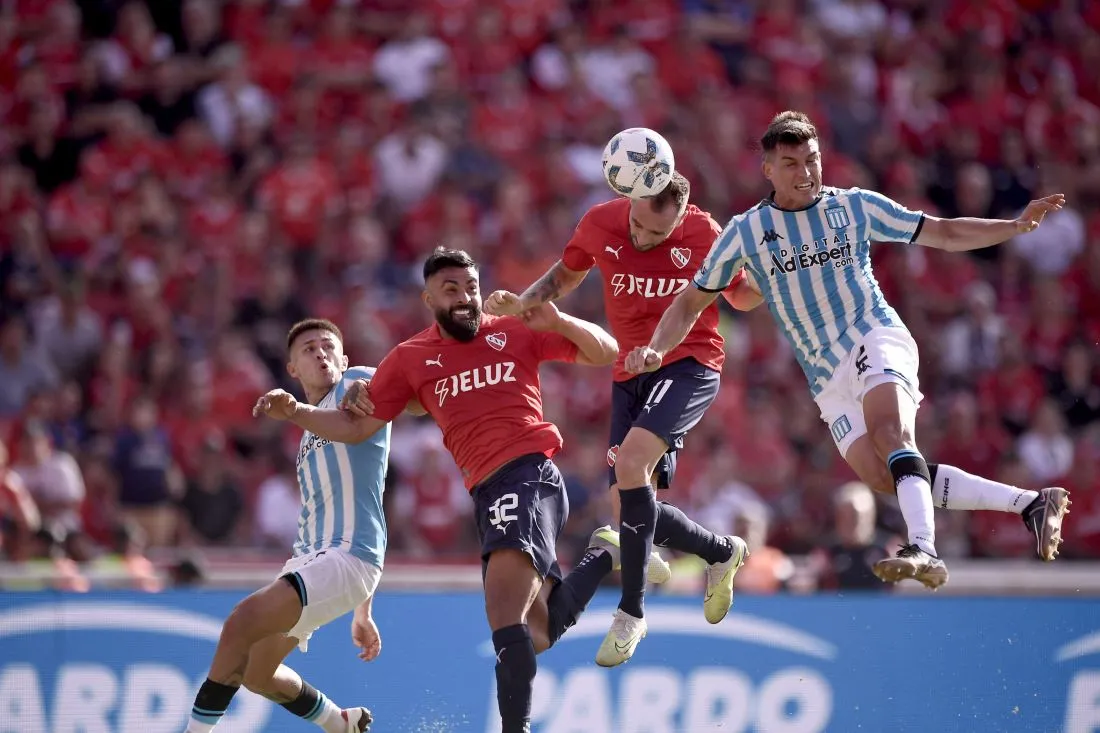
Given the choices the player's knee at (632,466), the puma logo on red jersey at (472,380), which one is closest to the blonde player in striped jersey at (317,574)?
the puma logo on red jersey at (472,380)

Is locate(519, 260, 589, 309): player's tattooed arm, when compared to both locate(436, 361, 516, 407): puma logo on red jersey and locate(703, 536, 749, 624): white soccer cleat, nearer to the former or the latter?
locate(436, 361, 516, 407): puma logo on red jersey

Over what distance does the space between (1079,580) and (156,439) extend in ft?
23.6

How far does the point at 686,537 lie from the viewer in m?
8.09

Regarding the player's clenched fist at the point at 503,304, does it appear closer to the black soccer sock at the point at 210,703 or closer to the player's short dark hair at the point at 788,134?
the player's short dark hair at the point at 788,134

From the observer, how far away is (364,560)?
7.73m

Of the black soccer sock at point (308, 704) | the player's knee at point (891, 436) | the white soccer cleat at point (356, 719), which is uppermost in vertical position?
the player's knee at point (891, 436)

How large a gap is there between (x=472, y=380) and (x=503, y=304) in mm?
442

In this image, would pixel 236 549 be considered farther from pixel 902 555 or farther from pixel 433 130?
pixel 902 555

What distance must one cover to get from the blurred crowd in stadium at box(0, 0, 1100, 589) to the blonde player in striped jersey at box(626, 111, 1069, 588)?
3.60m

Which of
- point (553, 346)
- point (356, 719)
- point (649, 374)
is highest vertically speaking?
point (553, 346)

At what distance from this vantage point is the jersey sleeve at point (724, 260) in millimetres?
7391

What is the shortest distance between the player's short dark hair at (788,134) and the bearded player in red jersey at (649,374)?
56cm

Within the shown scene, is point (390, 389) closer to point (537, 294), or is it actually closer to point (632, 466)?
point (537, 294)

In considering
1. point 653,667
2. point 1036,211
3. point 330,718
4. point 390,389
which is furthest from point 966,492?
point 330,718
